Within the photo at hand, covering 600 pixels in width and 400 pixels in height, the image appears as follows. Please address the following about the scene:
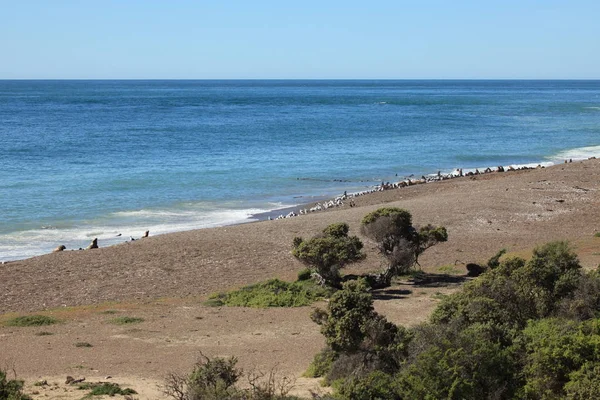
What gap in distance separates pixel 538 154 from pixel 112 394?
2086 inches

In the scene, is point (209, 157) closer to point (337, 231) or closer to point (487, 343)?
point (337, 231)

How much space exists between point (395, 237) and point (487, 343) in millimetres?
11805

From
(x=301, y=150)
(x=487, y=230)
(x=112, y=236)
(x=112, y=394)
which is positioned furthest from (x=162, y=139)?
(x=112, y=394)

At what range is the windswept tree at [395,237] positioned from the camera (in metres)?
23.3

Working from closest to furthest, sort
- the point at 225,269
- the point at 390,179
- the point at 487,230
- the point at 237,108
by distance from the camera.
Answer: the point at 225,269
the point at 487,230
the point at 390,179
the point at 237,108

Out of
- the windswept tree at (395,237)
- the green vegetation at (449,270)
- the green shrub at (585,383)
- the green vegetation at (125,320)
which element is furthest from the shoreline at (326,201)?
the green shrub at (585,383)

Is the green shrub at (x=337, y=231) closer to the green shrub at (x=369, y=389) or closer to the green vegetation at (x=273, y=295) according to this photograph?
the green vegetation at (x=273, y=295)

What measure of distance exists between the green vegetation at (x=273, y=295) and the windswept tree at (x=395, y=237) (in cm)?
199

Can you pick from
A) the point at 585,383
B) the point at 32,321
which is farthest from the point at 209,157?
the point at 585,383

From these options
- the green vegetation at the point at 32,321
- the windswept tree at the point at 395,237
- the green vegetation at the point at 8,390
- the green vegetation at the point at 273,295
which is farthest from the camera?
the windswept tree at the point at 395,237

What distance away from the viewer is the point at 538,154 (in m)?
61.8

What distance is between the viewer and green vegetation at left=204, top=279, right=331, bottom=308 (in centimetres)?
2155

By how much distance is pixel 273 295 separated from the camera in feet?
71.5

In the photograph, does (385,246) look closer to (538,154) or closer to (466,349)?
(466,349)
